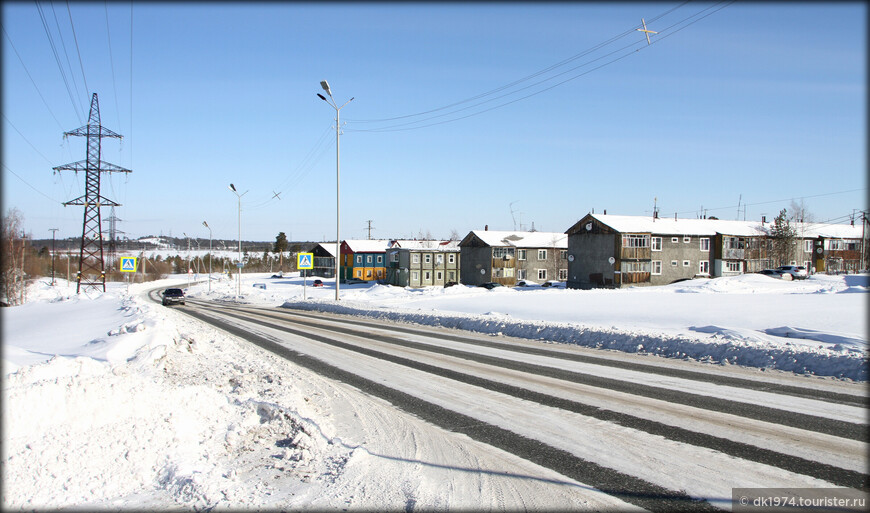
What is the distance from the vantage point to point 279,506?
16.0 feet

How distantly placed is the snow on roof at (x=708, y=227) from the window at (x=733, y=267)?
361cm

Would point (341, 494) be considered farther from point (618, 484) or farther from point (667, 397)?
point (667, 397)

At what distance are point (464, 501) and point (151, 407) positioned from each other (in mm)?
3973

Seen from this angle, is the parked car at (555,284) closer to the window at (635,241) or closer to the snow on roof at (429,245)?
the window at (635,241)

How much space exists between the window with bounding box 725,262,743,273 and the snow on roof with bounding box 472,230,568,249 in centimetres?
2025

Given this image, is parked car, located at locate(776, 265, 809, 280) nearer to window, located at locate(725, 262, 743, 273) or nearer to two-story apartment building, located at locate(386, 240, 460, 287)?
window, located at locate(725, 262, 743, 273)

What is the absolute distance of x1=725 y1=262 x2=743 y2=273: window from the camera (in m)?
63.6

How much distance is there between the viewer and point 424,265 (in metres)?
76.4

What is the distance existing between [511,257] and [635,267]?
57.3ft

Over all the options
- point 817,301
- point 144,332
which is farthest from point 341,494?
point 817,301

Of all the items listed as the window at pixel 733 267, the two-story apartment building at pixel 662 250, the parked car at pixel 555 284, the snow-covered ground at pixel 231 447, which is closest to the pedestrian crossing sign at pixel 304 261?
the snow-covered ground at pixel 231 447

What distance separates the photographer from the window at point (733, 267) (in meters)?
63.6

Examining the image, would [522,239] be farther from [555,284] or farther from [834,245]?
[834,245]

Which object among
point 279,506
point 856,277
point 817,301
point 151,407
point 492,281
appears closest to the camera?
point 279,506
